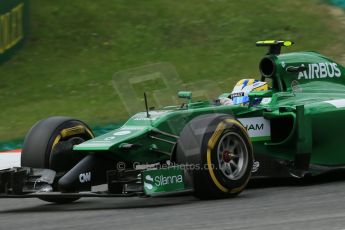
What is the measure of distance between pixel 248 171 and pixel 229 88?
9167mm

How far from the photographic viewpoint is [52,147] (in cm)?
916

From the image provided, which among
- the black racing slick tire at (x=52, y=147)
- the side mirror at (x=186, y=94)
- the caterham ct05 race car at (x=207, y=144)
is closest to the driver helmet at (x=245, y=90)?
the caterham ct05 race car at (x=207, y=144)

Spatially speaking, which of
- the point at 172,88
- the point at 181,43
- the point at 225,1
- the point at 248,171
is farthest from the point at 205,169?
the point at 225,1

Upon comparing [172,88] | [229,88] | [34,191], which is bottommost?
[34,191]

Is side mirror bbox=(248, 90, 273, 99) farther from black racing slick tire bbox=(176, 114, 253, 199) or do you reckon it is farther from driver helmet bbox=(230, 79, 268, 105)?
black racing slick tire bbox=(176, 114, 253, 199)

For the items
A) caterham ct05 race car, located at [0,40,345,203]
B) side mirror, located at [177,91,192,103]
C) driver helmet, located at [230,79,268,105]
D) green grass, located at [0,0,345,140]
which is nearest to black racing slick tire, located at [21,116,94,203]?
caterham ct05 race car, located at [0,40,345,203]

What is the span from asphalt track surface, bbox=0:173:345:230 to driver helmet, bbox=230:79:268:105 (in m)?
0.97

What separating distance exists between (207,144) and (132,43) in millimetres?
12889

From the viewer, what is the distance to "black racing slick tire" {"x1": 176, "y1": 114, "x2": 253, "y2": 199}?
8258 mm

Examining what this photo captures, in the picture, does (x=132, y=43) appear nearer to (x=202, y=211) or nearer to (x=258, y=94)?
(x=258, y=94)

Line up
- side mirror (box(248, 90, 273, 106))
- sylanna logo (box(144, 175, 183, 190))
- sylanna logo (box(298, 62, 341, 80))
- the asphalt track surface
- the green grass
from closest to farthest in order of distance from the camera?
the asphalt track surface, sylanna logo (box(144, 175, 183, 190)), side mirror (box(248, 90, 273, 106)), sylanna logo (box(298, 62, 341, 80)), the green grass

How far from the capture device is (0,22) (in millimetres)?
18625

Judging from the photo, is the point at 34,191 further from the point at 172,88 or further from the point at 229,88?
the point at 229,88

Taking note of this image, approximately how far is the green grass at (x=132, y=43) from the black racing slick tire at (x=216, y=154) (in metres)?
8.83
